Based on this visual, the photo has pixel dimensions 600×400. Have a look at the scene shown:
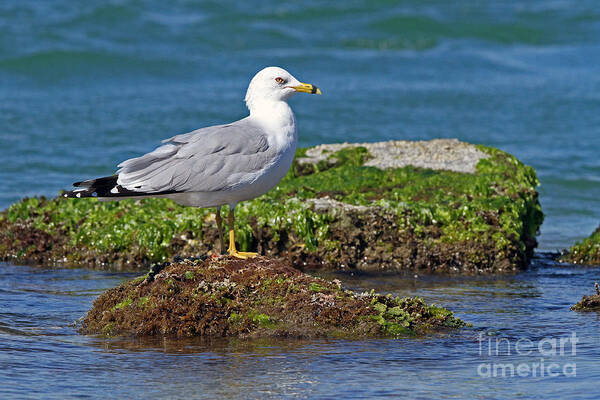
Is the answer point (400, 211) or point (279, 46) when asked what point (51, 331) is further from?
point (279, 46)

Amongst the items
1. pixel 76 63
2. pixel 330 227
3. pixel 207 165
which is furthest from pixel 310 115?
pixel 207 165

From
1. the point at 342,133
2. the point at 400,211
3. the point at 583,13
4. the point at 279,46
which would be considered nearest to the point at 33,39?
the point at 279,46

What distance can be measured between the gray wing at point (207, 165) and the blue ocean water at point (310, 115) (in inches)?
46.0

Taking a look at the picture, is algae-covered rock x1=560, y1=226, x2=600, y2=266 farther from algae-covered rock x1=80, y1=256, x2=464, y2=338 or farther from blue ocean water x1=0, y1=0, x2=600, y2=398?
algae-covered rock x1=80, y1=256, x2=464, y2=338

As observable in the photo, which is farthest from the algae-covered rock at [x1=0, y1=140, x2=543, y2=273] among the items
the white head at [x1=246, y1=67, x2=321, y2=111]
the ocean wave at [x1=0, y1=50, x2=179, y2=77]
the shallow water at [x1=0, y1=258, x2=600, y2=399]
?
the ocean wave at [x1=0, y1=50, x2=179, y2=77]

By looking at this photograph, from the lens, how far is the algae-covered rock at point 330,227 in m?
9.74

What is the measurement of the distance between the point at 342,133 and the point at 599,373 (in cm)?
1398

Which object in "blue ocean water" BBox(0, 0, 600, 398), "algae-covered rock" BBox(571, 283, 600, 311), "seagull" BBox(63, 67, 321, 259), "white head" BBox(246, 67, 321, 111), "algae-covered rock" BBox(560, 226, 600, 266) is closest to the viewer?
"blue ocean water" BBox(0, 0, 600, 398)

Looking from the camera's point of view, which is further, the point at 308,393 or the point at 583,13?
the point at 583,13

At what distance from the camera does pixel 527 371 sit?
607 centimetres

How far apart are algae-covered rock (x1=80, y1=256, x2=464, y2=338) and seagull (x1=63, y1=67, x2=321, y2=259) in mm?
399

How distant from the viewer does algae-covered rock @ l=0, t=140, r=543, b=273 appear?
974 cm

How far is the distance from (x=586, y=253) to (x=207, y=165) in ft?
16.2

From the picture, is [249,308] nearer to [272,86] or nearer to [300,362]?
[300,362]
